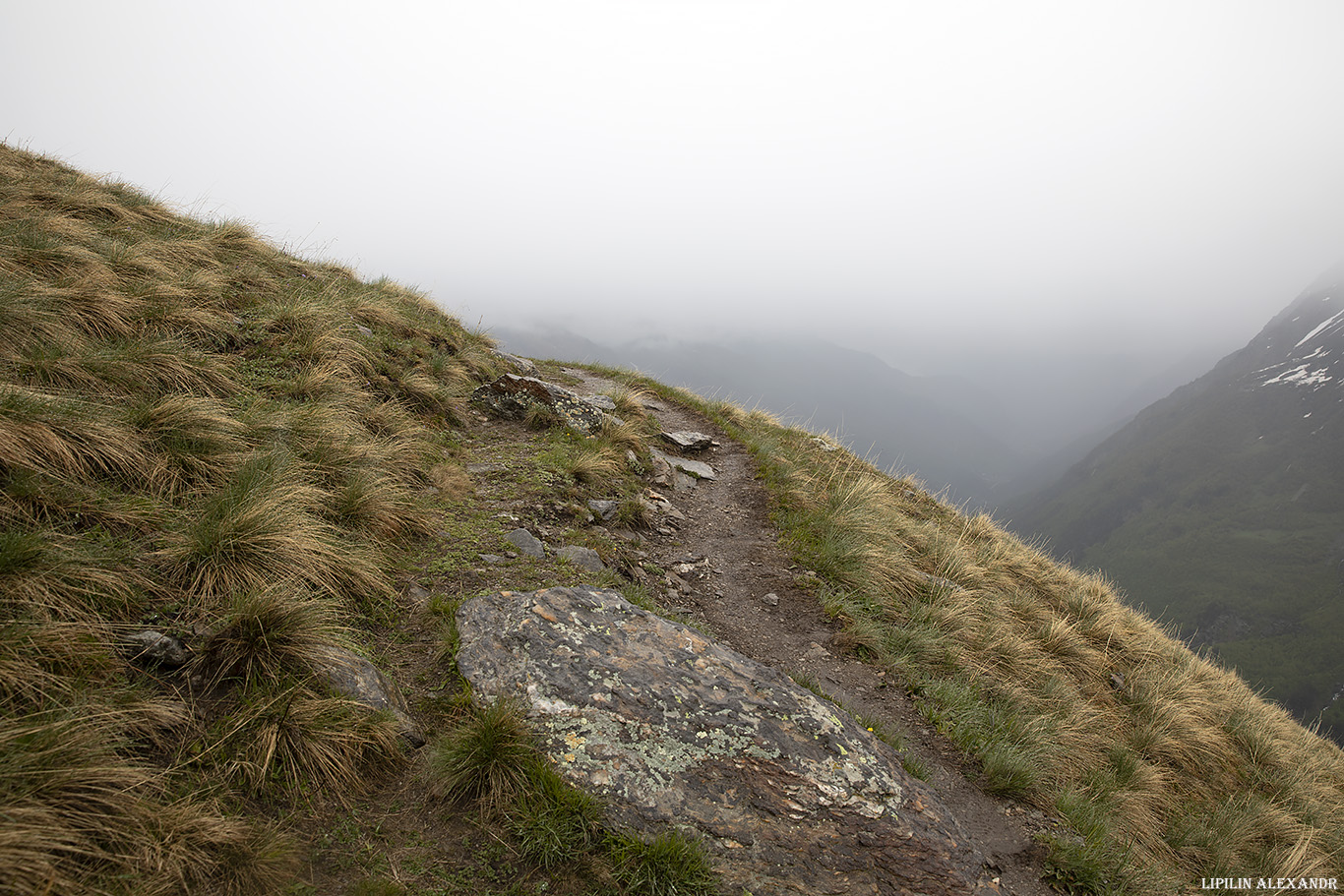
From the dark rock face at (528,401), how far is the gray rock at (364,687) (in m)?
6.45

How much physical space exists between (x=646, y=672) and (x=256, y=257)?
39.8ft

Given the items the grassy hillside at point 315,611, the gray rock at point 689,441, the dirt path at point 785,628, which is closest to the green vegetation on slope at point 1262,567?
the gray rock at point 689,441

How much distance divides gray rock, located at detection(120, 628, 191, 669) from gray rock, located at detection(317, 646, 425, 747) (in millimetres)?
764

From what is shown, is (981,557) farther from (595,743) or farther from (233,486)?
(233,486)

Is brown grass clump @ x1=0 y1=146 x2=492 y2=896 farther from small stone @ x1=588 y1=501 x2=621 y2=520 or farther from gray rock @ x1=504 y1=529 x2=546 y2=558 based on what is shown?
small stone @ x1=588 y1=501 x2=621 y2=520

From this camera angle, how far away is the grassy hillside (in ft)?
8.91

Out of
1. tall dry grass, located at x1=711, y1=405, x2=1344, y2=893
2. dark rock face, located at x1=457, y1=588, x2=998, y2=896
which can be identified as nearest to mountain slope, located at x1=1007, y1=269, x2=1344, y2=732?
tall dry grass, located at x1=711, y1=405, x2=1344, y2=893

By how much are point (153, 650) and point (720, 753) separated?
12.1ft

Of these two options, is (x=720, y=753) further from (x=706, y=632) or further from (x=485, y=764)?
(x=706, y=632)

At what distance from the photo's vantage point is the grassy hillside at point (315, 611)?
272cm

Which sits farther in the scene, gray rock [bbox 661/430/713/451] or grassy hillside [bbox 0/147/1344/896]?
gray rock [bbox 661/430/713/451]

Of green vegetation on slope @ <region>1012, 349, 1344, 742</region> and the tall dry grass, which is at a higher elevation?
the tall dry grass

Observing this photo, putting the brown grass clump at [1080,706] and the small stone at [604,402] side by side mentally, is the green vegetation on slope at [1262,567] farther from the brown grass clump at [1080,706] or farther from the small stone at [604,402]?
the small stone at [604,402]

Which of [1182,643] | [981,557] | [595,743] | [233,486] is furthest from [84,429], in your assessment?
[1182,643]
